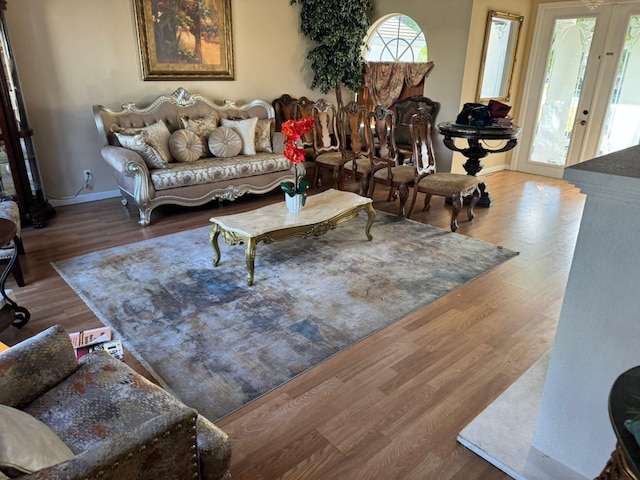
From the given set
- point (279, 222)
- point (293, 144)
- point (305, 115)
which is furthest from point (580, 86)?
point (279, 222)

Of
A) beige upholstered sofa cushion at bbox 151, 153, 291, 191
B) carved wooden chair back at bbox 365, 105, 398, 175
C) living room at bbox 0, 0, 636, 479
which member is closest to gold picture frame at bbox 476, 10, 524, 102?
living room at bbox 0, 0, 636, 479

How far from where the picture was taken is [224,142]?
499cm

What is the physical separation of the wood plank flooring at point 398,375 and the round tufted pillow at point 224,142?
138 centimetres

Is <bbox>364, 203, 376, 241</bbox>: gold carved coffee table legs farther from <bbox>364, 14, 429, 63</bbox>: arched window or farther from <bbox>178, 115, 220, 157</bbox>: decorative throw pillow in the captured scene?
<bbox>364, 14, 429, 63</bbox>: arched window

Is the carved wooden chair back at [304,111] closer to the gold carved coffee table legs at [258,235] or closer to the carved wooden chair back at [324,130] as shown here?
the carved wooden chair back at [324,130]

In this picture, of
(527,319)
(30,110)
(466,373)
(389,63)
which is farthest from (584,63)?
(30,110)

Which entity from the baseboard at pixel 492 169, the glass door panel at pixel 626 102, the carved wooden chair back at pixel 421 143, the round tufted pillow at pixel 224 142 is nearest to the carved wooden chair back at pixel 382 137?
the carved wooden chair back at pixel 421 143

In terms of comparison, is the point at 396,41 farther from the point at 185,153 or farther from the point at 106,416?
the point at 106,416

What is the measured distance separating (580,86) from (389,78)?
2.66 metres

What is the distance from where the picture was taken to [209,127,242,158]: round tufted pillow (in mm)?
4969

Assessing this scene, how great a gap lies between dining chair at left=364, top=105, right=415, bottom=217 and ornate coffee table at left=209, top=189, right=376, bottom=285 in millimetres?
969

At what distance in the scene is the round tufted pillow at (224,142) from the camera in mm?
4969

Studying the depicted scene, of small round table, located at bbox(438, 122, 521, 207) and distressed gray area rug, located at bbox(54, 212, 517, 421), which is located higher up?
small round table, located at bbox(438, 122, 521, 207)

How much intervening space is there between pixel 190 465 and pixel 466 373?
156 centimetres
